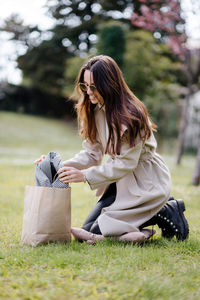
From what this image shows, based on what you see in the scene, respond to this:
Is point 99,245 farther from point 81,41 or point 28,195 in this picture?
point 81,41

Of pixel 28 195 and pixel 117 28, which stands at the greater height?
pixel 117 28

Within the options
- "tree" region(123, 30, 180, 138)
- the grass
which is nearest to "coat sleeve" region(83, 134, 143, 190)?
the grass

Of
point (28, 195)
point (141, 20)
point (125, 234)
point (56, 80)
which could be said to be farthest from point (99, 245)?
point (56, 80)

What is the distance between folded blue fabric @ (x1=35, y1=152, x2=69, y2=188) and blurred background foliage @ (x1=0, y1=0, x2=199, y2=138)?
41.9 feet

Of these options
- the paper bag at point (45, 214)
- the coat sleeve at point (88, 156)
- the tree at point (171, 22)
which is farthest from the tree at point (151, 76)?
the paper bag at point (45, 214)

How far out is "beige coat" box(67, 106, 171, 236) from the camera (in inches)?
99.2

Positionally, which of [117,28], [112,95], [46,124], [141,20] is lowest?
[46,124]

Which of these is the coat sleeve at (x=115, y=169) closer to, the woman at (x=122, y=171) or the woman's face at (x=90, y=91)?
the woman at (x=122, y=171)

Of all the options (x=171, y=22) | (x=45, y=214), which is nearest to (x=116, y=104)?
(x=45, y=214)

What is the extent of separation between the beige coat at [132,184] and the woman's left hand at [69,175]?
0.15 ft

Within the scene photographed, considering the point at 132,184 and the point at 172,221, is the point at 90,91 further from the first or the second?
the point at 172,221

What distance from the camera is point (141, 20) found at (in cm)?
910

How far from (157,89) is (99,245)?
17.2 m

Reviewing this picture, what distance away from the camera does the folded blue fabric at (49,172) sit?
2.52m
